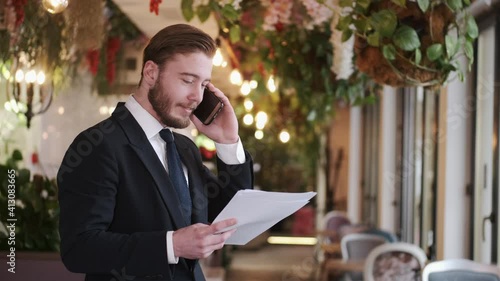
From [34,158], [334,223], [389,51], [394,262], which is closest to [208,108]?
[389,51]

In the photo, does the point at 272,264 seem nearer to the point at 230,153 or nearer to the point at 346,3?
the point at 346,3

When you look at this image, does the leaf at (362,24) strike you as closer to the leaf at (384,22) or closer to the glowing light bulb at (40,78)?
the leaf at (384,22)

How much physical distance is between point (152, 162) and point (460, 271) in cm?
280

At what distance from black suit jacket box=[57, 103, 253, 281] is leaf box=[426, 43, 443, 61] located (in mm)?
1565

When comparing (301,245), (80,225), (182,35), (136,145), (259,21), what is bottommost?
(301,245)

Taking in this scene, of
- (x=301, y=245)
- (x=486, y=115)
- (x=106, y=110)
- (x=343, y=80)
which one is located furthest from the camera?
(x=301, y=245)

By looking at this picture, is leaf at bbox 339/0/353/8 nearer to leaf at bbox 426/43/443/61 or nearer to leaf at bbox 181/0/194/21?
leaf at bbox 426/43/443/61

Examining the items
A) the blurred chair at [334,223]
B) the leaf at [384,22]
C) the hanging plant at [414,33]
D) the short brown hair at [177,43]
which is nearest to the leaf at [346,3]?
the hanging plant at [414,33]

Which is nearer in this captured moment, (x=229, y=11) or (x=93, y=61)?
(x=229, y=11)

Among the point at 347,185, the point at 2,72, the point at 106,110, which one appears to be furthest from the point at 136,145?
the point at 347,185

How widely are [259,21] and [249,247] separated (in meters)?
10.7

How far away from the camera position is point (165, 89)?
6.15 feet

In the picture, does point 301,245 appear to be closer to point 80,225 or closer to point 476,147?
point 476,147

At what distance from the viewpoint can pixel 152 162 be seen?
1880 millimetres
